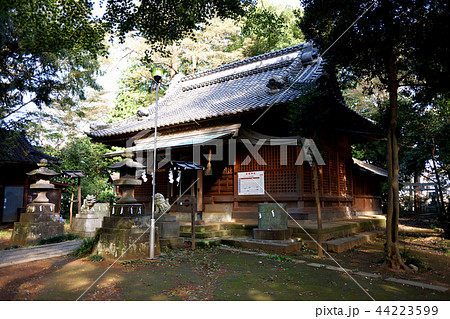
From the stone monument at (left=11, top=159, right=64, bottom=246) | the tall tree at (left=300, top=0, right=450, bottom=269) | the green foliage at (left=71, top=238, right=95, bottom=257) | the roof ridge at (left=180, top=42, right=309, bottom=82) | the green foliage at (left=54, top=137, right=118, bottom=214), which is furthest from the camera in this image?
the green foliage at (left=54, top=137, right=118, bottom=214)

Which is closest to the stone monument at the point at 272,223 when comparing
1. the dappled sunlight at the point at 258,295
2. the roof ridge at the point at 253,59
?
the dappled sunlight at the point at 258,295

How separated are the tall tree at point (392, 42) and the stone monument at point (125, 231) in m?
5.38

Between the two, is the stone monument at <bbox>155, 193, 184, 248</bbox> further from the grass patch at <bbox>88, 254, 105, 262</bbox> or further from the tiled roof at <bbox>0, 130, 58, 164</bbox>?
the tiled roof at <bbox>0, 130, 58, 164</bbox>

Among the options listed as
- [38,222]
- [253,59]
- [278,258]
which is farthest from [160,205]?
[253,59]

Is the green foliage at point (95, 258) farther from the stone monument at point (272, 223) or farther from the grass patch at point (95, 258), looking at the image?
the stone monument at point (272, 223)

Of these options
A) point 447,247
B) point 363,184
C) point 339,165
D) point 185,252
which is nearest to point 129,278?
point 185,252

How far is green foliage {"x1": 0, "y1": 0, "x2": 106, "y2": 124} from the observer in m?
6.63

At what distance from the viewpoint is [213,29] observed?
25281 millimetres

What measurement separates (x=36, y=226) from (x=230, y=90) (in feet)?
32.8

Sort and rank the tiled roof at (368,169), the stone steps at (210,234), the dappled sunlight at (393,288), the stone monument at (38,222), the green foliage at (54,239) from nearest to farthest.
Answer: the dappled sunlight at (393,288), the green foliage at (54,239), the stone monument at (38,222), the stone steps at (210,234), the tiled roof at (368,169)

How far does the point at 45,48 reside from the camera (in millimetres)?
9023

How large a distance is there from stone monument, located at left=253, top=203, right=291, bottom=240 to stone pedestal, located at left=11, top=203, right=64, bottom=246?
6418 millimetres

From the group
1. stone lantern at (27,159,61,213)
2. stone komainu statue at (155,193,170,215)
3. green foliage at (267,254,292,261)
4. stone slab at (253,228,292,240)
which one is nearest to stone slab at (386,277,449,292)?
green foliage at (267,254,292,261)

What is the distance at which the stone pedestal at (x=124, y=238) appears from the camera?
20.1ft
